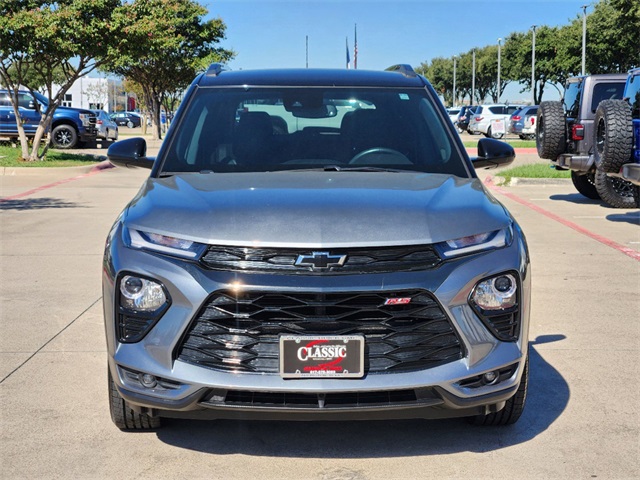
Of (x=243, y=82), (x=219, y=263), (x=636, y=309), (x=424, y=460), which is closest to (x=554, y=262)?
(x=636, y=309)

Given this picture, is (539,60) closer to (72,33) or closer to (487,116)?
(487,116)

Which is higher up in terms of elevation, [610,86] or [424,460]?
[610,86]

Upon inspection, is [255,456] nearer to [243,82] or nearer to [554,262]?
[243,82]

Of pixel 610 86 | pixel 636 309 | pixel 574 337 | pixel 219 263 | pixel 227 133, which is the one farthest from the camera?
pixel 610 86

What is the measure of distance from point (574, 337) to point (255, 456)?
297cm

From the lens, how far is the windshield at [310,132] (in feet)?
15.9

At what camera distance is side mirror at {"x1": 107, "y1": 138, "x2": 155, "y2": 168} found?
5.28m

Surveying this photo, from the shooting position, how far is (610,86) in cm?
1445

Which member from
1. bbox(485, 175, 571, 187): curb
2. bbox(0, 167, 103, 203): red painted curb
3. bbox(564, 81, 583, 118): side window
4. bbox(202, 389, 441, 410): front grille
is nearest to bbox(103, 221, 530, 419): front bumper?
bbox(202, 389, 441, 410): front grille

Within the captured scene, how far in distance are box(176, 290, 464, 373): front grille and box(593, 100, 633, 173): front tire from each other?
8537mm

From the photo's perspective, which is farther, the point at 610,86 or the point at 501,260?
the point at 610,86

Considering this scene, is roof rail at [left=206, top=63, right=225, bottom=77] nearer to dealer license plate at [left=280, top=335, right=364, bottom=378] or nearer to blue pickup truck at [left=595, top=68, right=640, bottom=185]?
dealer license plate at [left=280, top=335, right=364, bottom=378]

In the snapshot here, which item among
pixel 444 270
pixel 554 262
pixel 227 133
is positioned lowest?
pixel 554 262

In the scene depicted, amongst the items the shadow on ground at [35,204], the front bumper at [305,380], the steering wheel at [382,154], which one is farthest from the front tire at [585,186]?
the front bumper at [305,380]
